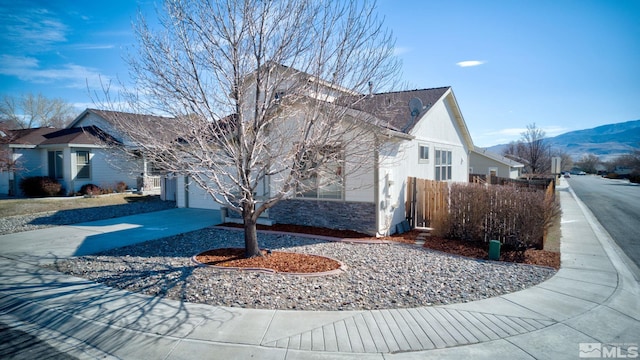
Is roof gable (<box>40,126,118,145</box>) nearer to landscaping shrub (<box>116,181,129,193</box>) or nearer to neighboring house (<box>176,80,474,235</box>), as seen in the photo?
landscaping shrub (<box>116,181,129,193</box>)

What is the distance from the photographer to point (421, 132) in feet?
43.4

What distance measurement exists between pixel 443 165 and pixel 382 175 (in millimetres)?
7054

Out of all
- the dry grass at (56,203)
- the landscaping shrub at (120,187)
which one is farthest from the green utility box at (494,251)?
the landscaping shrub at (120,187)

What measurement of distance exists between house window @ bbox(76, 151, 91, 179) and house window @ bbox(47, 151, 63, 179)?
141 centimetres

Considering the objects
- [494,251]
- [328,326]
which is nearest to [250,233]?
[328,326]

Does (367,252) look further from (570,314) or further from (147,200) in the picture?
(147,200)

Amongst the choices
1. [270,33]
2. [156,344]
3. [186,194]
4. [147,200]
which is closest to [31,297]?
[156,344]

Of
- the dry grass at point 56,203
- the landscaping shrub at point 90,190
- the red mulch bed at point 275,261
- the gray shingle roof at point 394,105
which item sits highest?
the gray shingle roof at point 394,105

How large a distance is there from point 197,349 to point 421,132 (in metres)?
11.4

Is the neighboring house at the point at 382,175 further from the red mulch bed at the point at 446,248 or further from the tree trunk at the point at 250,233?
the tree trunk at the point at 250,233

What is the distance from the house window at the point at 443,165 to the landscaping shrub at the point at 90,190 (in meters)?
Answer: 18.9

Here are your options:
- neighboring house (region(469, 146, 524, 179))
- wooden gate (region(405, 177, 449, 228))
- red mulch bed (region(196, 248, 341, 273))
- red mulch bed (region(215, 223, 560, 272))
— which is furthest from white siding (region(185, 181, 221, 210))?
neighboring house (region(469, 146, 524, 179))

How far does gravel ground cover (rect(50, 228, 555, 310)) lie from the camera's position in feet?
17.2

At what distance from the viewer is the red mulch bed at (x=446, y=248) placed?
7.33 m
